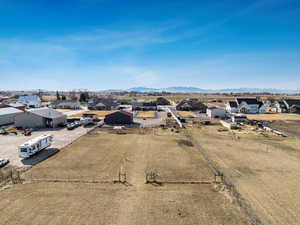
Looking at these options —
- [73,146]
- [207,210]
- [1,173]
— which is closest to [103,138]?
[73,146]

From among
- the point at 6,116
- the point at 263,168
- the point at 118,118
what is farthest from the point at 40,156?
the point at 6,116

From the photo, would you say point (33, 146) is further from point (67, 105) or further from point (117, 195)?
point (67, 105)

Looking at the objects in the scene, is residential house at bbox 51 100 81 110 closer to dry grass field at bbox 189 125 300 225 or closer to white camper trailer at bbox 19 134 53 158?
white camper trailer at bbox 19 134 53 158

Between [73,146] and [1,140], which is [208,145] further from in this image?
[1,140]

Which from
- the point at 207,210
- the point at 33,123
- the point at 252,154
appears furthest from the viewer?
the point at 33,123

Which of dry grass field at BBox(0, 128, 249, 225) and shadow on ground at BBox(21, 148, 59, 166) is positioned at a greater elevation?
shadow on ground at BBox(21, 148, 59, 166)

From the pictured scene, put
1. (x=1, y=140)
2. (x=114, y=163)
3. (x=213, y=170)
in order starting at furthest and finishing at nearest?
(x=1, y=140), (x=114, y=163), (x=213, y=170)

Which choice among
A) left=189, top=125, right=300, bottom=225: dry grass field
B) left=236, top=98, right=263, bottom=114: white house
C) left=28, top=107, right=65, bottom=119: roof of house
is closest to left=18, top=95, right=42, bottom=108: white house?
left=28, top=107, right=65, bottom=119: roof of house
